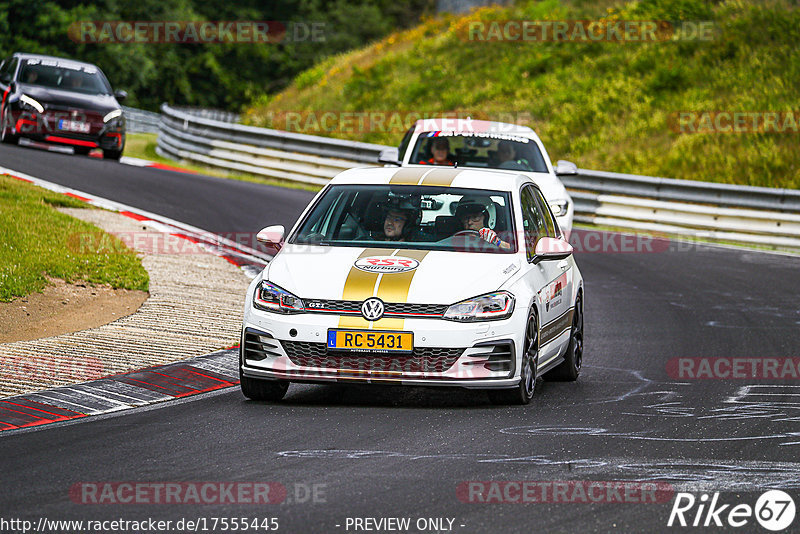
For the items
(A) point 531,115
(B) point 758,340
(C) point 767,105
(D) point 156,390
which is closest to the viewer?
(D) point 156,390

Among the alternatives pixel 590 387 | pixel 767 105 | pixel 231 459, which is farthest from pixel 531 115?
pixel 231 459

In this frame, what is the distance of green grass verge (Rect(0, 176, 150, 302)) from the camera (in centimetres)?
1229

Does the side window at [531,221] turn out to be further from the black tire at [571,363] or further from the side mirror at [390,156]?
the side mirror at [390,156]

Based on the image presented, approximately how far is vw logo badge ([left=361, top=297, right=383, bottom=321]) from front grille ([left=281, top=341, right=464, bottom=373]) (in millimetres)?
238

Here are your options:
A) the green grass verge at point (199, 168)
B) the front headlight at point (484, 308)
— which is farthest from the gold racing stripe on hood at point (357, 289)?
the green grass verge at point (199, 168)

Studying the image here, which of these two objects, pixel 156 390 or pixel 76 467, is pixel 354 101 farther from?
pixel 76 467

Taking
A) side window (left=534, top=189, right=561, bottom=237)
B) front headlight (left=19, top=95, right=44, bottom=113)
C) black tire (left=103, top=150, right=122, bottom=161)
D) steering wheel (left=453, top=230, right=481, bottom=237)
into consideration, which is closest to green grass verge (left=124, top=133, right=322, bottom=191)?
black tire (left=103, top=150, right=122, bottom=161)

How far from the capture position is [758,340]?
1220 cm

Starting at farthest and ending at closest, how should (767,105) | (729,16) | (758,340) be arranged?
(729,16) → (767,105) → (758,340)

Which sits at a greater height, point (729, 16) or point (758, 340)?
point (729, 16)

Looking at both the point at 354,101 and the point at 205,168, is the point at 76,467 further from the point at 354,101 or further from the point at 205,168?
the point at 354,101

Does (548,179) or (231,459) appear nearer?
(231,459)

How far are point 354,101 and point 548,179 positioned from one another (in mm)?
18392

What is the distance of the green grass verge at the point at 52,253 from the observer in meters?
12.3
